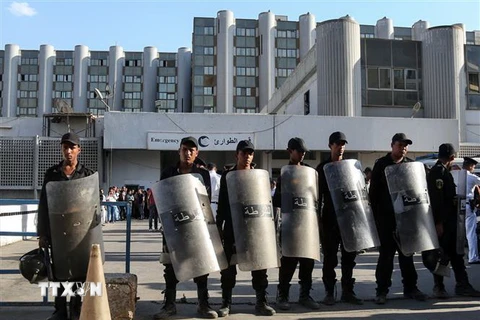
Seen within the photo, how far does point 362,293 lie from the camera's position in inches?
245

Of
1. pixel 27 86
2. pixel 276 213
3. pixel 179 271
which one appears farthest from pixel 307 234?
pixel 27 86

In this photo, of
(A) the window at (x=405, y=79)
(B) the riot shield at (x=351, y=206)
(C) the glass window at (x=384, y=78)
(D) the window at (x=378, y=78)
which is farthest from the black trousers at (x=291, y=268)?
(A) the window at (x=405, y=79)

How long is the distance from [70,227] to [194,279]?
133 cm

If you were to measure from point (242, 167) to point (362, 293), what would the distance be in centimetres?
249

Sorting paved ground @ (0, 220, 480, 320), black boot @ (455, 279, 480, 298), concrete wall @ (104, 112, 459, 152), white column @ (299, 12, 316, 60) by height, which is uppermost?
white column @ (299, 12, 316, 60)

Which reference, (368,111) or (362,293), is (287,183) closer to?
(362,293)

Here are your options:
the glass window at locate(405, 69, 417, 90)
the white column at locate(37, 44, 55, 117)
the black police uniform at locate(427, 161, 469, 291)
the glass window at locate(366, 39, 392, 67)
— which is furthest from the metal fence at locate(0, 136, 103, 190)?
the white column at locate(37, 44, 55, 117)

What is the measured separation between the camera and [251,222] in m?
4.87

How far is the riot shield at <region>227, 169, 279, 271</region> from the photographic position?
15.9 feet

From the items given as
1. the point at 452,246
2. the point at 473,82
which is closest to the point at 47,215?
the point at 452,246

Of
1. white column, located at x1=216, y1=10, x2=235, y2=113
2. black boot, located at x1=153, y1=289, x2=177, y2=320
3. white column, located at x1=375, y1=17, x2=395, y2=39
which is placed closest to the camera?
black boot, located at x1=153, y1=289, x2=177, y2=320

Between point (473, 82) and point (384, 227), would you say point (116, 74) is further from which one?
point (384, 227)

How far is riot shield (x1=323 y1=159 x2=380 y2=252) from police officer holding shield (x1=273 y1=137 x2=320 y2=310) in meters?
0.43

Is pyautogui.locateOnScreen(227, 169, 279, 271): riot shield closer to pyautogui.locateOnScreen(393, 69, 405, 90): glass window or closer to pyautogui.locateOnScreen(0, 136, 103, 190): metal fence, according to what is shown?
pyautogui.locateOnScreen(0, 136, 103, 190): metal fence
